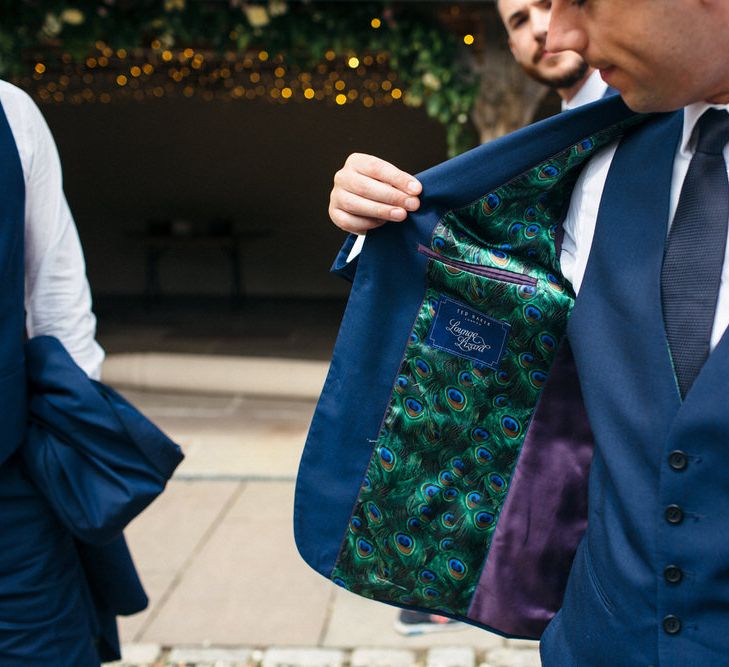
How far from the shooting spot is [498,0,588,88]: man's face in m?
2.14

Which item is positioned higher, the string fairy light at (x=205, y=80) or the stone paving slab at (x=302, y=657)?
the string fairy light at (x=205, y=80)

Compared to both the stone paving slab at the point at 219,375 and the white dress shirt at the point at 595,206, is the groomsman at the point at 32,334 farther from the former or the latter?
the stone paving slab at the point at 219,375

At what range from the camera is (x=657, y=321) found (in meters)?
1.17

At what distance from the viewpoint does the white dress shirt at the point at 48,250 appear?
178 centimetres

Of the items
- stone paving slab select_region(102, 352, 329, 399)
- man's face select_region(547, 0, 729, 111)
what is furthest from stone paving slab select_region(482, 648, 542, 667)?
stone paving slab select_region(102, 352, 329, 399)

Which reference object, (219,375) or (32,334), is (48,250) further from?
(219,375)

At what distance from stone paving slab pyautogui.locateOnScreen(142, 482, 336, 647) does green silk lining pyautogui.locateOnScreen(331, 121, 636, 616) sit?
1.83 meters

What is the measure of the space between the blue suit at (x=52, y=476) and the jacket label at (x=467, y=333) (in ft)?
2.61

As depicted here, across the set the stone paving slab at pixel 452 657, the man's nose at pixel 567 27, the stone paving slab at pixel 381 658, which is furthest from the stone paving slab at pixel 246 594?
the man's nose at pixel 567 27

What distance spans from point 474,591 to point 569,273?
0.57 m

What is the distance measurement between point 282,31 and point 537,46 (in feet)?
10.2

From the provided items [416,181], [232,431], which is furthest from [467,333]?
[232,431]

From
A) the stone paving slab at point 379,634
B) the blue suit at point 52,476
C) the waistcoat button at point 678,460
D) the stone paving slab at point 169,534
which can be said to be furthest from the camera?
the stone paving slab at point 169,534

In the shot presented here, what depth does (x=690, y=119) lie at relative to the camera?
3.93 feet
